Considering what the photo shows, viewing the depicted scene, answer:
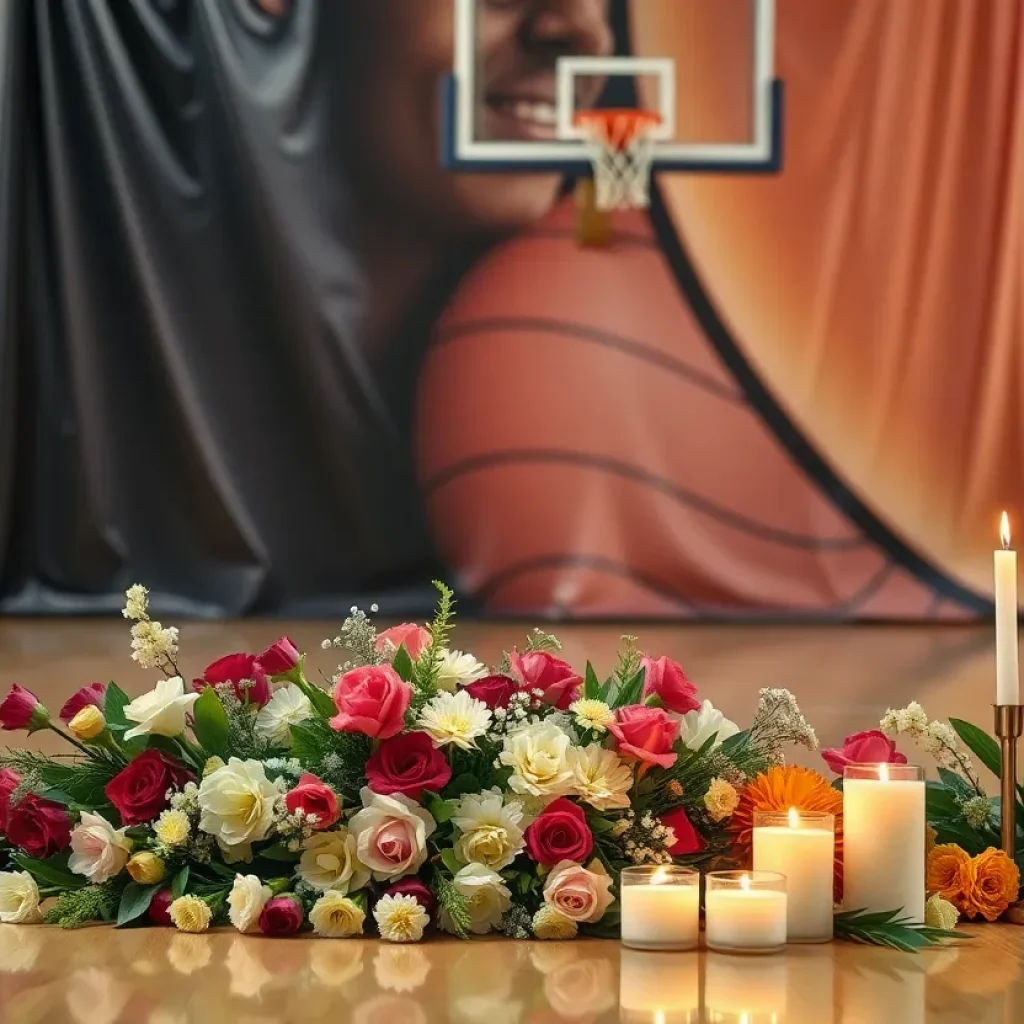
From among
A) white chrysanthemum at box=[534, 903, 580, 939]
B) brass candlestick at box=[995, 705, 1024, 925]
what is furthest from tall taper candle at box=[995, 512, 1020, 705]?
white chrysanthemum at box=[534, 903, 580, 939]

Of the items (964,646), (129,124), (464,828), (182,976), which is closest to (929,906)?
(464,828)

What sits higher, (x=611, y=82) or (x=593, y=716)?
(x=611, y=82)

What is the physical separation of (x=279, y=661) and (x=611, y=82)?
13.2 ft

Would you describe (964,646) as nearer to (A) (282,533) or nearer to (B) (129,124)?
(A) (282,533)

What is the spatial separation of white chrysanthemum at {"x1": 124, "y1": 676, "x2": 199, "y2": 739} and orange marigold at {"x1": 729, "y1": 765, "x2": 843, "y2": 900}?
370mm

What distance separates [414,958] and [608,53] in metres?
4.33

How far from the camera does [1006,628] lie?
1.11 meters

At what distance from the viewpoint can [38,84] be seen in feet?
16.4

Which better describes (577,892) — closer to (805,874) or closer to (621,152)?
(805,874)

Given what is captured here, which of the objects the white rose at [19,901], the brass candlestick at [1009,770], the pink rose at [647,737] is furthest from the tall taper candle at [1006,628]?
the white rose at [19,901]

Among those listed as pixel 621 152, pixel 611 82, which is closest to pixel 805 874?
pixel 621 152

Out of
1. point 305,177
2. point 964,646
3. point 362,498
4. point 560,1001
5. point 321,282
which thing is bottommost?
point 964,646

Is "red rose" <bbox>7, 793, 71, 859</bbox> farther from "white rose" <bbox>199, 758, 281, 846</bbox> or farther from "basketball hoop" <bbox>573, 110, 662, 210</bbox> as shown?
"basketball hoop" <bbox>573, 110, 662, 210</bbox>

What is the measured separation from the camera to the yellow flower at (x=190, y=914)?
1.03 m
